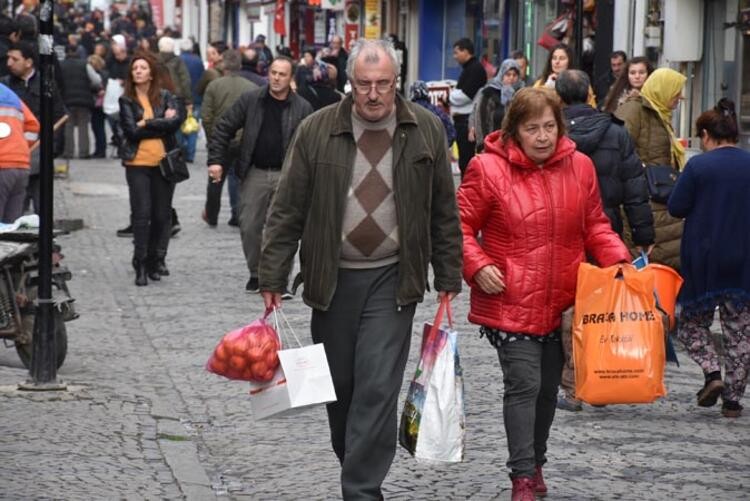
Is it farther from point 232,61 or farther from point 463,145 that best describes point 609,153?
point 463,145

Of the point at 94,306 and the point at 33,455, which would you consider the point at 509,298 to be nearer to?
the point at 33,455

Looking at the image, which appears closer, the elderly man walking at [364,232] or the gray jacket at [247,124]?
the elderly man walking at [364,232]

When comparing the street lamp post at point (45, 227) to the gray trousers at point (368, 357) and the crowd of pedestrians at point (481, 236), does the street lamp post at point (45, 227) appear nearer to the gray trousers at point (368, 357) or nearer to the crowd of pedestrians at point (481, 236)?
the crowd of pedestrians at point (481, 236)

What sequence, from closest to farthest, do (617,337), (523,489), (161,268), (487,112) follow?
(523,489), (617,337), (161,268), (487,112)

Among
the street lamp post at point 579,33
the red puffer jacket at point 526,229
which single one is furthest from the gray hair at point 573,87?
the street lamp post at point 579,33

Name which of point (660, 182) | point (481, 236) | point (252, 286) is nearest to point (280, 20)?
point (252, 286)

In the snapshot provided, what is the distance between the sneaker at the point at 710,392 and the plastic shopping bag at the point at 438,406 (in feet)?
10.3

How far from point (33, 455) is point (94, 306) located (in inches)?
223

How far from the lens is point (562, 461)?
25.8 ft

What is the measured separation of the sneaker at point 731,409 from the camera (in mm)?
9117

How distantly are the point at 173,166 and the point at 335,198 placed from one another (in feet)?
26.4

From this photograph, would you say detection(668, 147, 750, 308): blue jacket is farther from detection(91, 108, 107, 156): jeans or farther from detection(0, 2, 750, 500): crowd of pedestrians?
detection(91, 108, 107, 156): jeans

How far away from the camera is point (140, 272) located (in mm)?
14414

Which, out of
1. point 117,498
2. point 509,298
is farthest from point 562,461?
point 117,498
